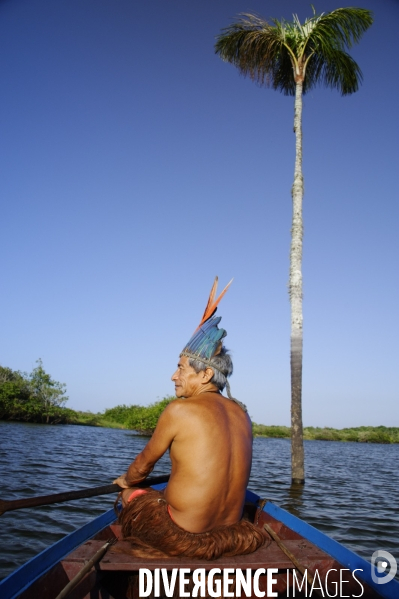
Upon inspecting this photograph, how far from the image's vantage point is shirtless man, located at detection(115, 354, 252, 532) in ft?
9.53

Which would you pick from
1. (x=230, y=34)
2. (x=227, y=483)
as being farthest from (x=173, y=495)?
(x=230, y=34)

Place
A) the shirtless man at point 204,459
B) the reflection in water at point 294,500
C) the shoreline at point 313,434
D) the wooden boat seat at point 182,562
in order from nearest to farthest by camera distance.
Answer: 1. the wooden boat seat at point 182,562
2. the shirtless man at point 204,459
3. the reflection in water at point 294,500
4. the shoreline at point 313,434

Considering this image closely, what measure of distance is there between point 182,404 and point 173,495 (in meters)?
0.62

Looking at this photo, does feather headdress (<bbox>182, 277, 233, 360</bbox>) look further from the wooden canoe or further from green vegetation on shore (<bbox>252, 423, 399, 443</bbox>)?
green vegetation on shore (<bbox>252, 423, 399, 443</bbox>)

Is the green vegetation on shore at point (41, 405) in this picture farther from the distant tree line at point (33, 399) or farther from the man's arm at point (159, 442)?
the man's arm at point (159, 442)

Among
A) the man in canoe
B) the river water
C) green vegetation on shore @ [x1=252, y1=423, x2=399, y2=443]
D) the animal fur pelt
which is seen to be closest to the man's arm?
the man in canoe

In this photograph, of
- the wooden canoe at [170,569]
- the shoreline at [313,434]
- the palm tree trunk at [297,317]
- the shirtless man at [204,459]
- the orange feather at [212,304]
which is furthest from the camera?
the shoreline at [313,434]

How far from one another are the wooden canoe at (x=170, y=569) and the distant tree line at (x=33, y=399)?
33.4m

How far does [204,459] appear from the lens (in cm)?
289

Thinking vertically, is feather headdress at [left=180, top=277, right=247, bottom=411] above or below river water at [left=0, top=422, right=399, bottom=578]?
above

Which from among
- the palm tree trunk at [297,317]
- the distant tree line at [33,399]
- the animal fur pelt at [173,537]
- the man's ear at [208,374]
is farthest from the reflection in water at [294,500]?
the distant tree line at [33,399]

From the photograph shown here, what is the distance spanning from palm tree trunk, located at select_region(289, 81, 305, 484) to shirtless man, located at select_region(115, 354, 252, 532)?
774 cm

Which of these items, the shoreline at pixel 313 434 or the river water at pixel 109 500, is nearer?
the river water at pixel 109 500

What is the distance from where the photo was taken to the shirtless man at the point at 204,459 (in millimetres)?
2904
